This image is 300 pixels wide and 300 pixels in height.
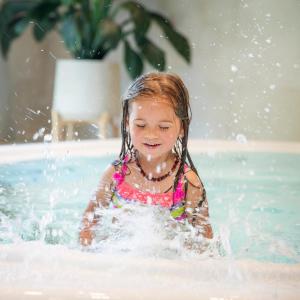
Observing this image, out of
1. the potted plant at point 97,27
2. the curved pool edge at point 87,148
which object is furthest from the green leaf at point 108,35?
the curved pool edge at point 87,148

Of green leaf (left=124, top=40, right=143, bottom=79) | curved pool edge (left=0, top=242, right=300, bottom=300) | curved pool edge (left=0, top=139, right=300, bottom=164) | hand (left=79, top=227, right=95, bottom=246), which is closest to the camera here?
curved pool edge (left=0, top=242, right=300, bottom=300)

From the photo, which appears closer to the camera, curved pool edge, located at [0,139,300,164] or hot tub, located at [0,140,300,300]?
hot tub, located at [0,140,300,300]

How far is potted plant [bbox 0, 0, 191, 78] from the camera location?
96 centimetres

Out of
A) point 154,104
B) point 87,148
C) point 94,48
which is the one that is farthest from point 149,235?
point 94,48

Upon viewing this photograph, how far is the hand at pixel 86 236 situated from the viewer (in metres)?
0.76

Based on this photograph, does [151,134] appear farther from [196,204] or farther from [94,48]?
[94,48]

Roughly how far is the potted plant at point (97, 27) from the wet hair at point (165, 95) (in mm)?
79

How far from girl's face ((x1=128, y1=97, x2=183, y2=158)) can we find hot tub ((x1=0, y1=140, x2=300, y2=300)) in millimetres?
108

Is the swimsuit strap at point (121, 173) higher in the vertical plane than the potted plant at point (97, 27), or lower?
lower

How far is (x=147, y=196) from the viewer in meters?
0.83

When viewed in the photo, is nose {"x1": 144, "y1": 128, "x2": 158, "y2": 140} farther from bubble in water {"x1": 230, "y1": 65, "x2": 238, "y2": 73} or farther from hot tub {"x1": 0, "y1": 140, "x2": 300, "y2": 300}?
bubble in water {"x1": 230, "y1": 65, "x2": 238, "y2": 73}

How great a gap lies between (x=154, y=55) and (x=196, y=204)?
26cm

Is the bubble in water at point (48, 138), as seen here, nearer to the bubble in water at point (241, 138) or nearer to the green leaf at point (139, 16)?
the green leaf at point (139, 16)

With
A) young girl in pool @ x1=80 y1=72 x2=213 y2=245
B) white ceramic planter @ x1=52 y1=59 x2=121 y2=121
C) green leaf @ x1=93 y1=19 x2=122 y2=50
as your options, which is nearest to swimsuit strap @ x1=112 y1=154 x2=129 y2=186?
young girl in pool @ x1=80 y1=72 x2=213 y2=245
